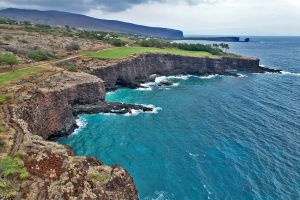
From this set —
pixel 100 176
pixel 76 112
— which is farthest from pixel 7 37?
pixel 100 176

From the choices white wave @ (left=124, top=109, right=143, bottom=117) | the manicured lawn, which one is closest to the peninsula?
the manicured lawn

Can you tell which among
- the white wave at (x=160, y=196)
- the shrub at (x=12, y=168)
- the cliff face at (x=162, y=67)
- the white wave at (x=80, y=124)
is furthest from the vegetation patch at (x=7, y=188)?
the cliff face at (x=162, y=67)

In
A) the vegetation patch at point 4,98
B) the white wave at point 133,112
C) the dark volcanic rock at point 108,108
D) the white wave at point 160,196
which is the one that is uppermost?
the vegetation patch at point 4,98

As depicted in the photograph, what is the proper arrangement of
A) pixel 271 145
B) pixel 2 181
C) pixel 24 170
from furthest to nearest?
pixel 271 145, pixel 24 170, pixel 2 181

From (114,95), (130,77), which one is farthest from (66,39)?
(114,95)

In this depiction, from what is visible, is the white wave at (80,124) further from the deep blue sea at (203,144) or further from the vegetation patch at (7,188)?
the vegetation patch at (7,188)

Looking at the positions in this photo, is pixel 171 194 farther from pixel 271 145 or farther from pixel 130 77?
pixel 130 77
